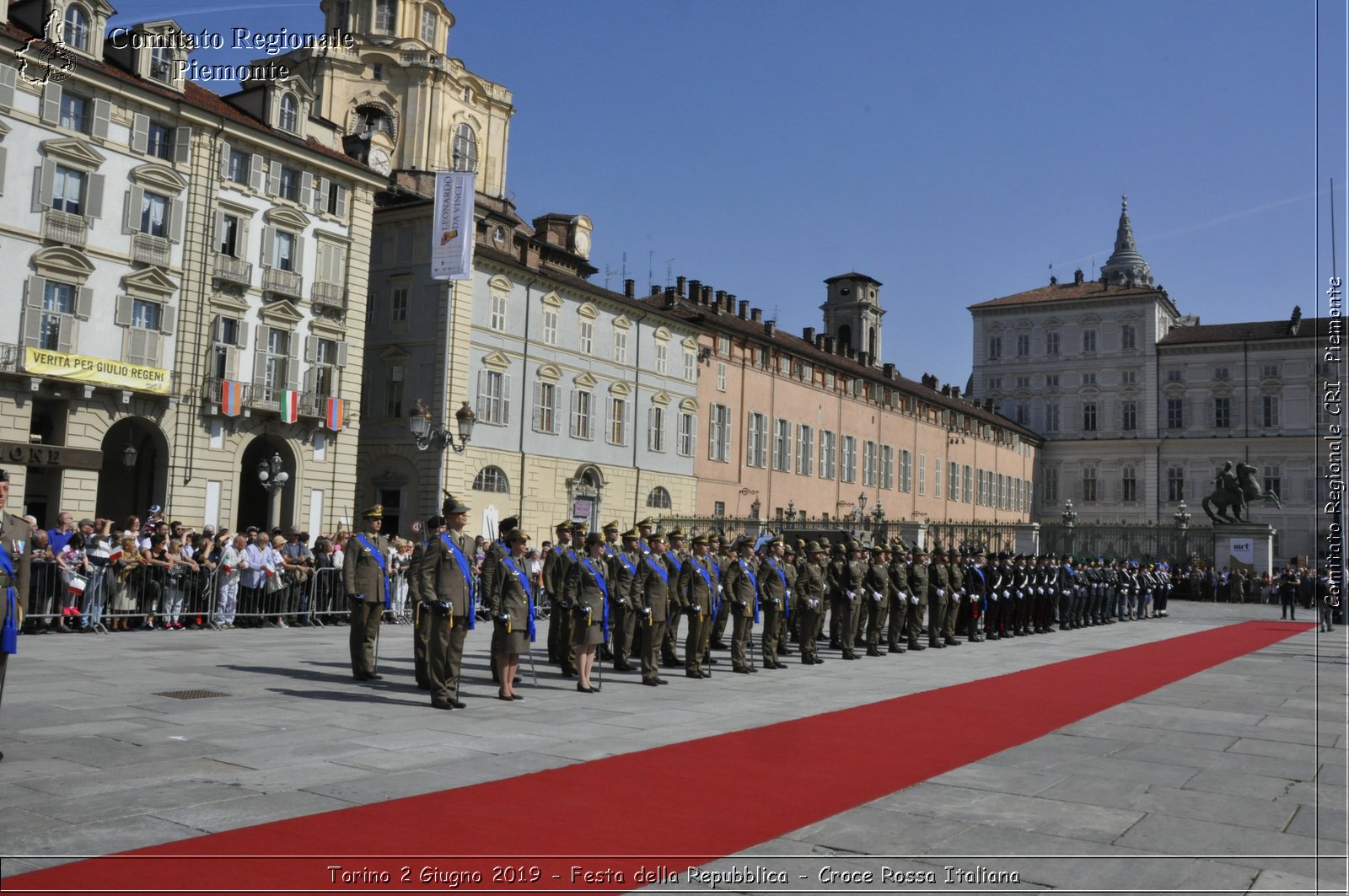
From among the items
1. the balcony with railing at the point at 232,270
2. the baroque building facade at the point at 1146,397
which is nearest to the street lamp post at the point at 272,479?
the balcony with railing at the point at 232,270

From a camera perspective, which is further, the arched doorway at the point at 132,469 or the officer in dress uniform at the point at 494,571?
the arched doorway at the point at 132,469

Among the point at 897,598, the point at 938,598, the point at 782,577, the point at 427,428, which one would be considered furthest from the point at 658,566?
the point at 427,428

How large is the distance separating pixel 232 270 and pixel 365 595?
22723mm

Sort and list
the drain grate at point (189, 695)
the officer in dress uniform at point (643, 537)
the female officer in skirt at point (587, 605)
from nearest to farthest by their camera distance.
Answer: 1. the drain grate at point (189, 695)
2. the female officer in skirt at point (587, 605)
3. the officer in dress uniform at point (643, 537)

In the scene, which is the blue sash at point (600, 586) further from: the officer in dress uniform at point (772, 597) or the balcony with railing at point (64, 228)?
the balcony with railing at point (64, 228)

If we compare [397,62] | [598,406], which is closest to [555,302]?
[598,406]

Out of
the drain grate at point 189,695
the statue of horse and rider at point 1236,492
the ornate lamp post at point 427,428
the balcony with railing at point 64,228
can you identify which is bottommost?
the drain grate at point 189,695

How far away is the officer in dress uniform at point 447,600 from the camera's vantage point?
10.6 m

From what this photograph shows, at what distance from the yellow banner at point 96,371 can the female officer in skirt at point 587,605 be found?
2055cm

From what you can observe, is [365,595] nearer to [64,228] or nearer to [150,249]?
[64,228]

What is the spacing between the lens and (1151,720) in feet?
36.2

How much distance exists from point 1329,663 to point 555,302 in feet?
91.4

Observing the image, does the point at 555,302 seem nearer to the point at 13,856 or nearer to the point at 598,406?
the point at 598,406

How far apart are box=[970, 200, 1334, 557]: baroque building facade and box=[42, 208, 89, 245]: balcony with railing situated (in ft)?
224
